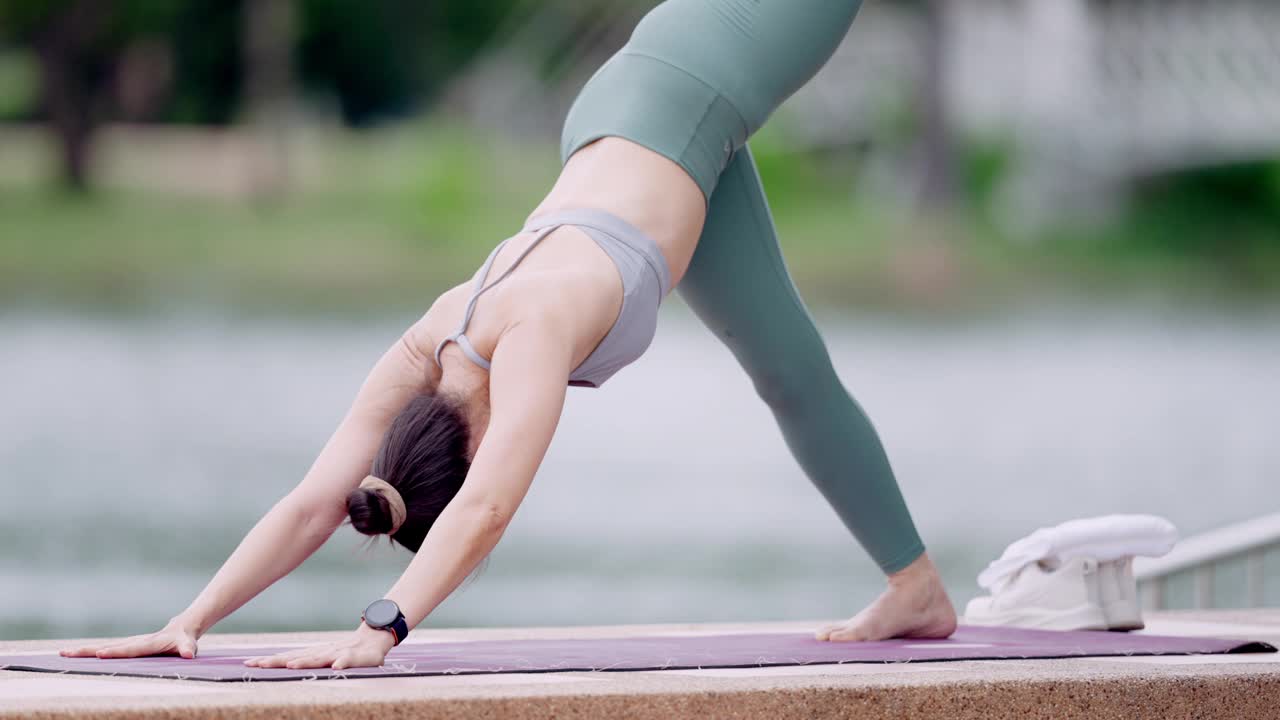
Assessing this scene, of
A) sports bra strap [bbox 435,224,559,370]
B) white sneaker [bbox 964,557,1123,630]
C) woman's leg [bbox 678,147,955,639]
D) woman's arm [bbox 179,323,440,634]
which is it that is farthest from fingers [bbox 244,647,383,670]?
white sneaker [bbox 964,557,1123,630]

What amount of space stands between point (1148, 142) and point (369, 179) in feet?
36.8

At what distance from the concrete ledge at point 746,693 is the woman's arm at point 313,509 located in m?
0.21

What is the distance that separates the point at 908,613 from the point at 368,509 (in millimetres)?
1026

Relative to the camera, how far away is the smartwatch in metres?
2.37

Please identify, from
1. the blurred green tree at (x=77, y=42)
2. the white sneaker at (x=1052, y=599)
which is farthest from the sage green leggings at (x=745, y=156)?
the blurred green tree at (x=77, y=42)

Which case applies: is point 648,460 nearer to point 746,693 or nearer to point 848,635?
point 848,635

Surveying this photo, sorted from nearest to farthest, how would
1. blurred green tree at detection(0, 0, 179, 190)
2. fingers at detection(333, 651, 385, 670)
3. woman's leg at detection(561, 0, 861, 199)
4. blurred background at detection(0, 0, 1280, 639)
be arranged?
1. fingers at detection(333, 651, 385, 670)
2. woman's leg at detection(561, 0, 861, 199)
3. blurred background at detection(0, 0, 1280, 639)
4. blurred green tree at detection(0, 0, 179, 190)

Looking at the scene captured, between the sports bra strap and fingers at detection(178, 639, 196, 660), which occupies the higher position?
the sports bra strap

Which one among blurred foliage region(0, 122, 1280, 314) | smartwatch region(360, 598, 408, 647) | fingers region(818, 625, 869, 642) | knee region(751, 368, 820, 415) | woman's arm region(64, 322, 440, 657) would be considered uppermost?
blurred foliage region(0, 122, 1280, 314)

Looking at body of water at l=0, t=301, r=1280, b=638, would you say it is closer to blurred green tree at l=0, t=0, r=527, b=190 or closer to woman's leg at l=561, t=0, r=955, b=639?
woman's leg at l=561, t=0, r=955, b=639

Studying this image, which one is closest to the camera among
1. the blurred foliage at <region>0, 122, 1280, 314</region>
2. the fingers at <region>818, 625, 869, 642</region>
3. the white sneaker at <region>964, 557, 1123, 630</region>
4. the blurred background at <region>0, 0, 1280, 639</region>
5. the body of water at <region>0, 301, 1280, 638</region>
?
the fingers at <region>818, 625, 869, 642</region>

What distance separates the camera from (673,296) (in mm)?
22469

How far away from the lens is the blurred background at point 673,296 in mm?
13531

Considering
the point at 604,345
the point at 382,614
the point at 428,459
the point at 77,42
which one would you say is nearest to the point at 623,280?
the point at 604,345
